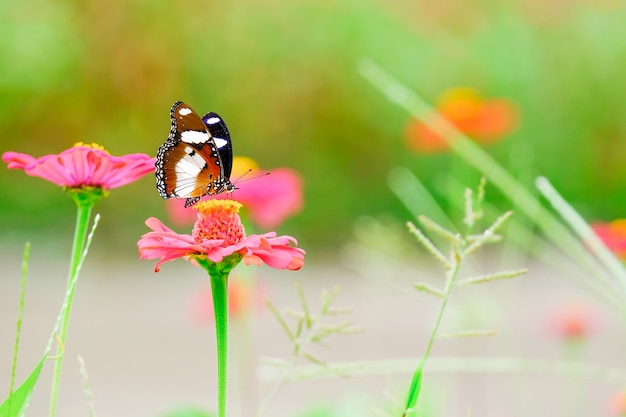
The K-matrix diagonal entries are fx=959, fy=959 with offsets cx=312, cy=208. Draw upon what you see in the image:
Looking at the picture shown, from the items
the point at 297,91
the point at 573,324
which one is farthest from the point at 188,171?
the point at 297,91

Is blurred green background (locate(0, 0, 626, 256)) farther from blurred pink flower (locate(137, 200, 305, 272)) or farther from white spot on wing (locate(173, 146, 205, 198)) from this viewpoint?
blurred pink flower (locate(137, 200, 305, 272))

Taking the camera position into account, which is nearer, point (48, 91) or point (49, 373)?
point (49, 373)

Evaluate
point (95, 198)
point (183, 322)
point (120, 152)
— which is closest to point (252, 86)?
point (120, 152)

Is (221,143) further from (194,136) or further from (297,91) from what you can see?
(297,91)

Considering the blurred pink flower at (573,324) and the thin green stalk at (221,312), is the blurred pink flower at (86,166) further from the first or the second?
the blurred pink flower at (573,324)

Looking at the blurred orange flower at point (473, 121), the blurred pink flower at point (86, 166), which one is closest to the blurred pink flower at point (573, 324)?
the blurred orange flower at point (473, 121)

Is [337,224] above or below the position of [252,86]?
below

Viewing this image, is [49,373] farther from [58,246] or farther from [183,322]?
[58,246]
